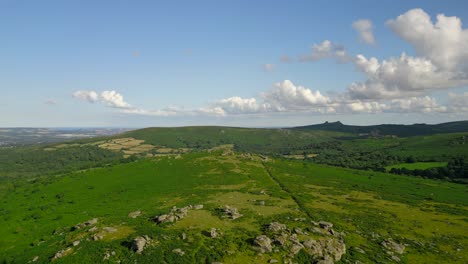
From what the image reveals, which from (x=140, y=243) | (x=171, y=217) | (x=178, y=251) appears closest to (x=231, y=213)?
(x=171, y=217)

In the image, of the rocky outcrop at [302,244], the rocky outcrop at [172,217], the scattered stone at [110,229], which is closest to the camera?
the rocky outcrop at [302,244]

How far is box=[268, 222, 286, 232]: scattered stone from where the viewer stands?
65.9m

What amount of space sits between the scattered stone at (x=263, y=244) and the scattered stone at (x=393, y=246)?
25.1m

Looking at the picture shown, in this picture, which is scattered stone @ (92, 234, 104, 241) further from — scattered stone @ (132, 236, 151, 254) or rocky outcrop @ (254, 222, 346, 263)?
rocky outcrop @ (254, 222, 346, 263)

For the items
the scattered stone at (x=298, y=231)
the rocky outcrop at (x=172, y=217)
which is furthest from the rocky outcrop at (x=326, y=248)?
the rocky outcrop at (x=172, y=217)

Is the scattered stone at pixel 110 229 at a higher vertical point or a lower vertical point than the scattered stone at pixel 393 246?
higher

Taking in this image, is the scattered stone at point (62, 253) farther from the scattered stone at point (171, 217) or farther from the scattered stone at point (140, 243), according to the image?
the scattered stone at point (171, 217)

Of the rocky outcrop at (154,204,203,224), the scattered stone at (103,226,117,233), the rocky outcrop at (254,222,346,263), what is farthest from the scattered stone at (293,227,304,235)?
the scattered stone at (103,226,117,233)

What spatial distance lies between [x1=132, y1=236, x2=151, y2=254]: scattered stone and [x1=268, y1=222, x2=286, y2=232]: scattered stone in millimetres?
25008

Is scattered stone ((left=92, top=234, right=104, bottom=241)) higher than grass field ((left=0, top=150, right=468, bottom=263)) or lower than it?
higher

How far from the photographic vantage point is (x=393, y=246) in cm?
6500

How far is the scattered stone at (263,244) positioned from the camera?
5762 cm

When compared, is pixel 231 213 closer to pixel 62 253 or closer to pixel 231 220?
pixel 231 220

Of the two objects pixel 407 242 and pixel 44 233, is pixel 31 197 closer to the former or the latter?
pixel 44 233
